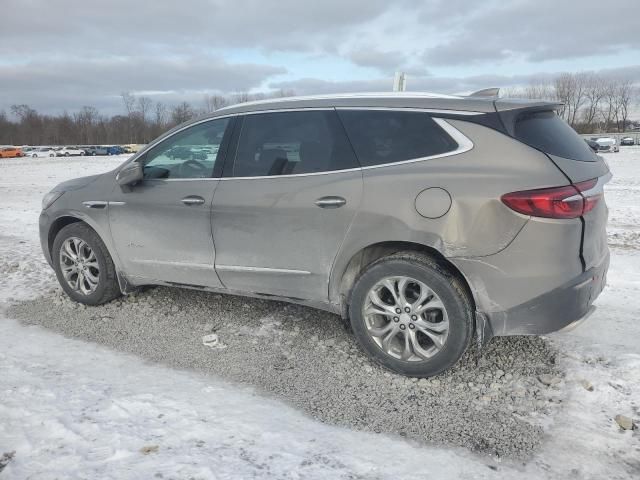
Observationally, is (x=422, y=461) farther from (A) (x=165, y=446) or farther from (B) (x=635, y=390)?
(B) (x=635, y=390)

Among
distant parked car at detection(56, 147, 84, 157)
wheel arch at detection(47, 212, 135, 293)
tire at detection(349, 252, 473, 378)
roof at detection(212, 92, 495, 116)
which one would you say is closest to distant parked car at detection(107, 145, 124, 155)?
distant parked car at detection(56, 147, 84, 157)

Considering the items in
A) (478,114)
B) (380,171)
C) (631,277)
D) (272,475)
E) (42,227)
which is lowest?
(272,475)

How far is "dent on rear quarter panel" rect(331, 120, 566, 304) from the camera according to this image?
309cm

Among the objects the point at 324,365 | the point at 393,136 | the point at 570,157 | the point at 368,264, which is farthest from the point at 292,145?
the point at 570,157

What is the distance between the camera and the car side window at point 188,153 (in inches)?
166

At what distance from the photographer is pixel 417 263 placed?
3330 mm

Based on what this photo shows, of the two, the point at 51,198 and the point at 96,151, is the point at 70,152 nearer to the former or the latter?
the point at 96,151

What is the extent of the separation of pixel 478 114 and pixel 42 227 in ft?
13.4

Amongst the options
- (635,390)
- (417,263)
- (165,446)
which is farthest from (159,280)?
(635,390)

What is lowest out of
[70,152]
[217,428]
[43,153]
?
[217,428]

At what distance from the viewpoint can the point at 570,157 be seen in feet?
10.7

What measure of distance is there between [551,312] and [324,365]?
1535 millimetres

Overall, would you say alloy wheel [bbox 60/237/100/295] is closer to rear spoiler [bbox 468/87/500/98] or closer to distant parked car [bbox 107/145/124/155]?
rear spoiler [bbox 468/87/500/98]

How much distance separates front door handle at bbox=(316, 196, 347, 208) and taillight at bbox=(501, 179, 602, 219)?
101cm
